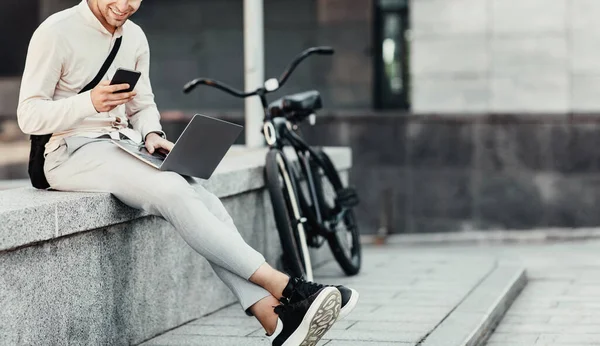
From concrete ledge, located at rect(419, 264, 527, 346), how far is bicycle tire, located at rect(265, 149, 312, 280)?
0.97m

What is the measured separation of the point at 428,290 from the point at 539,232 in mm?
6455

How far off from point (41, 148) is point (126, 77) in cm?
61

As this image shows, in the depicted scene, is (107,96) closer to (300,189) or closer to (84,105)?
(84,105)

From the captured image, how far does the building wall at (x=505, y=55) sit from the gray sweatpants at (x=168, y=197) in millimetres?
9311

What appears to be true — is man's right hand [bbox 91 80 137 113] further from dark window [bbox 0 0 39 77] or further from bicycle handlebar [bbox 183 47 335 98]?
dark window [bbox 0 0 39 77]

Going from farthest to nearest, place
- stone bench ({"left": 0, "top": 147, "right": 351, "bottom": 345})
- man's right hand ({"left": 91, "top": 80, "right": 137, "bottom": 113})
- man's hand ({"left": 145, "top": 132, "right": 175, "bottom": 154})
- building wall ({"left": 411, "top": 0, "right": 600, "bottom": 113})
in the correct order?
1. building wall ({"left": 411, "top": 0, "right": 600, "bottom": 113})
2. man's hand ({"left": 145, "top": 132, "right": 175, "bottom": 154})
3. man's right hand ({"left": 91, "top": 80, "right": 137, "bottom": 113})
4. stone bench ({"left": 0, "top": 147, "right": 351, "bottom": 345})

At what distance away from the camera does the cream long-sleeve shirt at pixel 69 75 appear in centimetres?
507

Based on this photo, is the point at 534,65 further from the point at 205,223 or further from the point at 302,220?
the point at 205,223

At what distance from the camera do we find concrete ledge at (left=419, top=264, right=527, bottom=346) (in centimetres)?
566

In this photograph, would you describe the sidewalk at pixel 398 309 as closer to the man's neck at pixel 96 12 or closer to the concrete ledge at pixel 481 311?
the concrete ledge at pixel 481 311

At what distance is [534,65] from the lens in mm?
14016

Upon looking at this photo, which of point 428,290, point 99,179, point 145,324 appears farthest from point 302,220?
point 99,179

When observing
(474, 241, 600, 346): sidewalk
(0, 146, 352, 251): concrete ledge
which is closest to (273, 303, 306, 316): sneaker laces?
(0, 146, 352, 251): concrete ledge

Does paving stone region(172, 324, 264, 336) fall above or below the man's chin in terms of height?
below
